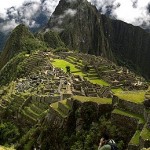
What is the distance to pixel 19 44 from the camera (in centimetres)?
17650

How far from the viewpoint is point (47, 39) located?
7594 inches

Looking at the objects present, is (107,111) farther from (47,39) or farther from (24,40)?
(47,39)

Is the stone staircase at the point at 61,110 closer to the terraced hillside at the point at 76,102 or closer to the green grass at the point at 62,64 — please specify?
the terraced hillside at the point at 76,102

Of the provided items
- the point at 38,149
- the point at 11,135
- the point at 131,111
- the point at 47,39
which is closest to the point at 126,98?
the point at 131,111

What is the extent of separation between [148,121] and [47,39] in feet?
563

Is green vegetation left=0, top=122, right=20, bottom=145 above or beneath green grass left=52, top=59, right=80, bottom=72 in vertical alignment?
above

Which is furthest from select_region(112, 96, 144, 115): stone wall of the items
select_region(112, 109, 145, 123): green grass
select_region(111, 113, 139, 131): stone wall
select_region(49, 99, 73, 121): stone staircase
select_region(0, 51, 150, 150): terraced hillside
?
select_region(49, 99, 73, 121): stone staircase

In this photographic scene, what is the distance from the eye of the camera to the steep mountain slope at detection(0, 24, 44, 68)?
169 m

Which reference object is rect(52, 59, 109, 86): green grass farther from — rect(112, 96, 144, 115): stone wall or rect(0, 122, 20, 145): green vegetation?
rect(112, 96, 144, 115): stone wall

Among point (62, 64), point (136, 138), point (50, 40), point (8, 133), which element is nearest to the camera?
point (136, 138)

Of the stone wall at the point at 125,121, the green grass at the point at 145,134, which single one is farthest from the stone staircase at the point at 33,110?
the green grass at the point at 145,134

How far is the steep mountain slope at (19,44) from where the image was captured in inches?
6644

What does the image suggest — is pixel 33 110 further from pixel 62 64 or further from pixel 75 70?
pixel 62 64

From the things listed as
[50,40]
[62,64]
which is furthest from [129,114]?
[50,40]
